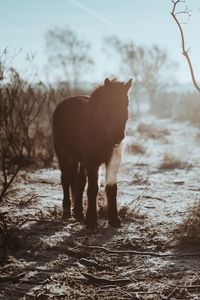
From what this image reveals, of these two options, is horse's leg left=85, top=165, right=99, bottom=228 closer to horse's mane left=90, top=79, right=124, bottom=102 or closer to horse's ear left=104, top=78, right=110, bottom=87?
horse's mane left=90, top=79, right=124, bottom=102

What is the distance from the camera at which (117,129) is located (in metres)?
4.83

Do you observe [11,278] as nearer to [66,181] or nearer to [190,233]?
[190,233]

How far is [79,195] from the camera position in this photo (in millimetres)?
5863

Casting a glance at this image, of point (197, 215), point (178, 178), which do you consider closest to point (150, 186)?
point (178, 178)

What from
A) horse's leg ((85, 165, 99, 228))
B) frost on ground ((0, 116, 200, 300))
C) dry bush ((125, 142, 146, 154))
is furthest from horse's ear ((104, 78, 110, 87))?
dry bush ((125, 142, 146, 154))

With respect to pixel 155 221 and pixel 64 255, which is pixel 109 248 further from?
pixel 155 221

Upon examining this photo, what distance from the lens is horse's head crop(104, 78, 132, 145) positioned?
4.84m

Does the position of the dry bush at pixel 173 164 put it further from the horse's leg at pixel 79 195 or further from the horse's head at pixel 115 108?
the horse's head at pixel 115 108

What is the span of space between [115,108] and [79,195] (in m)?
1.53

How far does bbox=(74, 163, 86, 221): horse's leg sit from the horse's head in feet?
3.94

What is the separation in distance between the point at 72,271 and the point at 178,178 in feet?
19.2

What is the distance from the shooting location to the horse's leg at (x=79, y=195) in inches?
227

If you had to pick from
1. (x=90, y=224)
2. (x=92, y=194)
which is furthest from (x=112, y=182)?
(x=90, y=224)

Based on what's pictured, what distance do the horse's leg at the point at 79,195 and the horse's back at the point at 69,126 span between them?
0.28 m
